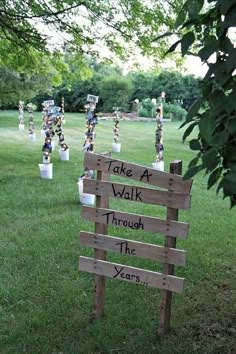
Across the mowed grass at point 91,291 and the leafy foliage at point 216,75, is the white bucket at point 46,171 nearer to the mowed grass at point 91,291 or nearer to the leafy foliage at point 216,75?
the mowed grass at point 91,291

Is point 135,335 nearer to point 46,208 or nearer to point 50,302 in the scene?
point 50,302

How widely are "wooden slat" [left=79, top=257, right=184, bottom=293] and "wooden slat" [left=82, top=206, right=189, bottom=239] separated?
276 millimetres

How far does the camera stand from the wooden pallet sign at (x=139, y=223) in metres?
2.86

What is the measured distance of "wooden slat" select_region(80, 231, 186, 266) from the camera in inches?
113

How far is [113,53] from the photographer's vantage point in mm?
8031

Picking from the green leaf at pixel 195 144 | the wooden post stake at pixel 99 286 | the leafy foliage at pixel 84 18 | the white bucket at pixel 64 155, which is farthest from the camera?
the white bucket at pixel 64 155

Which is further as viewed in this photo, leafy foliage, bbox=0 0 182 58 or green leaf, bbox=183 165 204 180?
leafy foliage, bbox=0 0 182 58

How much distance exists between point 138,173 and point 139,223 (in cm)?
32

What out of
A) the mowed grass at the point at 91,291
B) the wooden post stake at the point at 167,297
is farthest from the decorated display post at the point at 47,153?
the wooden post stake at the point at 167,297

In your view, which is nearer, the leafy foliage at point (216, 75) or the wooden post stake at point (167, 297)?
the leafy foliage at point (216, 75)

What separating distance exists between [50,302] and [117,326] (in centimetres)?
64

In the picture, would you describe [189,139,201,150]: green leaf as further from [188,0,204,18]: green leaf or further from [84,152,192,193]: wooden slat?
[84,152,192,193]: wooden slat

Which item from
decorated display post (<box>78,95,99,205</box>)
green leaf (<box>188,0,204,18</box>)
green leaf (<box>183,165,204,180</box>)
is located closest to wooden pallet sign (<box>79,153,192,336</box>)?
green leaf (<box>183,165,204,180</box>)

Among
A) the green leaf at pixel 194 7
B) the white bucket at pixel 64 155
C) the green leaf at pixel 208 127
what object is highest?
the green leaf at pixel 194 7
